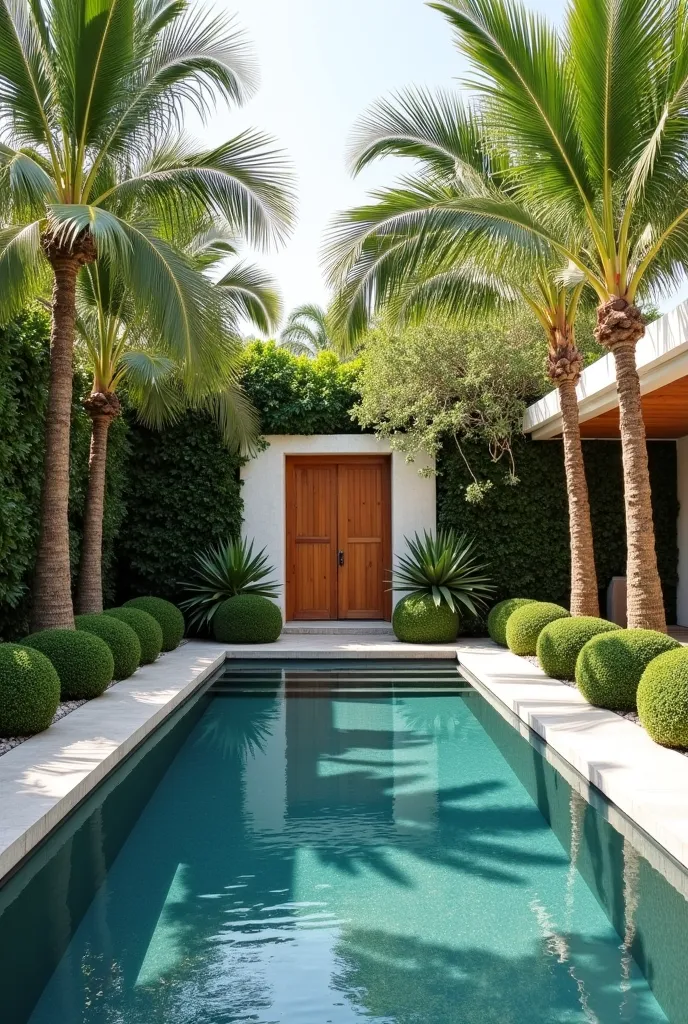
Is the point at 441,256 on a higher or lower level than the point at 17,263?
higher

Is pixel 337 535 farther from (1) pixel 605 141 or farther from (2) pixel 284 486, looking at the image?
(1) pixel 605 141

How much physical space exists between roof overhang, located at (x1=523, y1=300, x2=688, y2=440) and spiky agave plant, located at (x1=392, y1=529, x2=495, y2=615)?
216 centimetres

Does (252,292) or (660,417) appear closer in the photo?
(660,417)

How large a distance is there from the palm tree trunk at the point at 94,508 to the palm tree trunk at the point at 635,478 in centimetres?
606

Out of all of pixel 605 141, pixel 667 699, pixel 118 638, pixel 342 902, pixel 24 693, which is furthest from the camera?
pixel 118 638

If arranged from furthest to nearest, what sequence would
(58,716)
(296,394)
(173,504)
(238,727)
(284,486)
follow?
1. (284,486)
2. (296,394)
3. (173,504)
4. (238,727)
5. (58,716)

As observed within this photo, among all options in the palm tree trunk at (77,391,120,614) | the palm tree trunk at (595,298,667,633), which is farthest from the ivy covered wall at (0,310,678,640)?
the palm tree trunk at (595,298,667,633)

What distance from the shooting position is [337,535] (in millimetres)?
15094

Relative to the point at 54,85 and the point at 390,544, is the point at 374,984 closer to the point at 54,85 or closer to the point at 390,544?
the point at 54,85

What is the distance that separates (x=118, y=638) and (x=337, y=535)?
6457 millimetres

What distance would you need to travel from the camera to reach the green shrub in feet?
18.9

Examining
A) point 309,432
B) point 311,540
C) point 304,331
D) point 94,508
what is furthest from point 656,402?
point 304,331

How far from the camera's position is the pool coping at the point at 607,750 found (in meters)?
4.51

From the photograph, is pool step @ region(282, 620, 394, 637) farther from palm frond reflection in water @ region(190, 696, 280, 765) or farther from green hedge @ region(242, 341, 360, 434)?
palm frond reflection in water @ region(190, 696, 280, 765)
